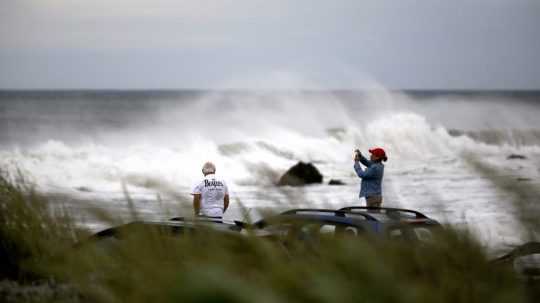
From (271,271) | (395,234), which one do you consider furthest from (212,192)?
(271,271)

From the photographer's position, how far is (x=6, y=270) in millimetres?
7078

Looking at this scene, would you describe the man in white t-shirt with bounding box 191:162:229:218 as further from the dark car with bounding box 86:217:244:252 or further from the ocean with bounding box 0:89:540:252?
the dark car with bounding box 86:217:244:252

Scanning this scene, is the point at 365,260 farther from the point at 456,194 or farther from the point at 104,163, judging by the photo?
the point at 104,163

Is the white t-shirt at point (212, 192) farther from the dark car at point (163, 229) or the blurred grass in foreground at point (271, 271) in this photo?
the dark car at point (163, 229)

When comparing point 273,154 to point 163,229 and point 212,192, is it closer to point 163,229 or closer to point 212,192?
point 212,192

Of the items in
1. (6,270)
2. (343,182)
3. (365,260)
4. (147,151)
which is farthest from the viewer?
(147,151)

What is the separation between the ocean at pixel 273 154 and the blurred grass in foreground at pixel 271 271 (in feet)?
0.88

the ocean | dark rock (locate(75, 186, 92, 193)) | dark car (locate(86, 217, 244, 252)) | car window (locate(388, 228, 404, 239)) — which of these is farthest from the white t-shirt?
dark rock (locate(75, 186, 92, 193))

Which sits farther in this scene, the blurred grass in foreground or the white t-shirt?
the white t-shirt

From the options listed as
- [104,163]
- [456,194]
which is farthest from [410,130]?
[456,194]

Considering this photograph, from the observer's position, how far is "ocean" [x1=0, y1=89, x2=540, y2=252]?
4.78 meters

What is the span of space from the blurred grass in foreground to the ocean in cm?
27

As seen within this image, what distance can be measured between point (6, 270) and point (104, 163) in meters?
34.6

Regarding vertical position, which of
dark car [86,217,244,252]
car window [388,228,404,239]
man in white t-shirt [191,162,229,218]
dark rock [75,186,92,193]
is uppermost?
dark rock [75,186,92,193]
